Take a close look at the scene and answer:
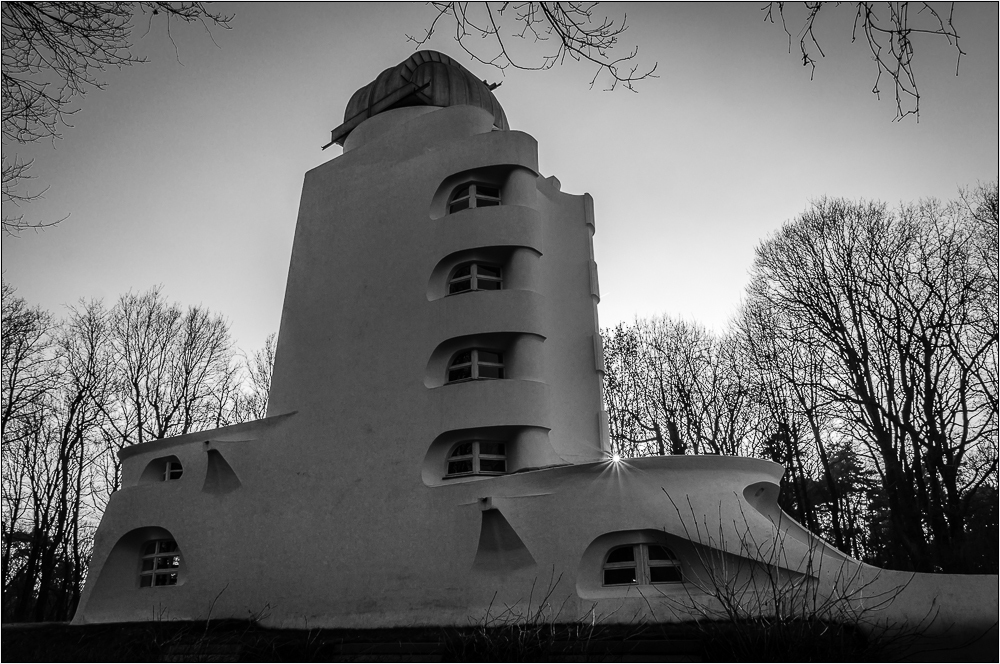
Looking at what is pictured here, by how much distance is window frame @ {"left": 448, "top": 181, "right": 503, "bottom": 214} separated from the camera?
18109 mm

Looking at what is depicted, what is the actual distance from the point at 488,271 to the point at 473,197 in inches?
75.0

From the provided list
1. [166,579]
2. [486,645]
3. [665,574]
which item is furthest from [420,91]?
[486,645]

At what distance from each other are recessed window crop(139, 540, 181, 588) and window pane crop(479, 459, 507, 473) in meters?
7.18

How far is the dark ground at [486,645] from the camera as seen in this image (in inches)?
254

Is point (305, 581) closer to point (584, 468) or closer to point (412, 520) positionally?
point (412, 520)

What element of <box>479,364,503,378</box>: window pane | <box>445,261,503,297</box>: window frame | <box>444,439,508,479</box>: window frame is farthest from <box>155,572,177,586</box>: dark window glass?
<box>445,261,503,297</box>: window frame

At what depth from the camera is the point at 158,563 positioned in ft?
56.2

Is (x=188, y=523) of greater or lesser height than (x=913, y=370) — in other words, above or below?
below

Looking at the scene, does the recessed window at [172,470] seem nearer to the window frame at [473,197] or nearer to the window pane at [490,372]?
the window pane at [490,372]

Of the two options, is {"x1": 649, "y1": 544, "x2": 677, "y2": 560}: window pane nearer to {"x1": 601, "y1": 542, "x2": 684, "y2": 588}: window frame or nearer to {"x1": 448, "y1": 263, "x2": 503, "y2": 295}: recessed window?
{"x1": 601, "y1": 542, "x2": 684, "y2": 588}: window frame

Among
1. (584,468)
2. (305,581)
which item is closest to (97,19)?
(584,468)

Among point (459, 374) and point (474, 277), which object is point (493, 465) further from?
point (474, 277)

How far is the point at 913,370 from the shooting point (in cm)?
2080

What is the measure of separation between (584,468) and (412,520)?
3.55 m
